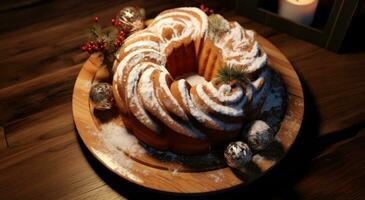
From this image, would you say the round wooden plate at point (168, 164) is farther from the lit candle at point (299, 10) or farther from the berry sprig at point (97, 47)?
the lit candle at point (299, 10)

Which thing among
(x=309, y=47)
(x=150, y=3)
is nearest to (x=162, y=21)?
(x=150, y=3)

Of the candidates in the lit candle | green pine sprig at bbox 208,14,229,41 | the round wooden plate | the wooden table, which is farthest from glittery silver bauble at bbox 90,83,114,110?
the lit candle

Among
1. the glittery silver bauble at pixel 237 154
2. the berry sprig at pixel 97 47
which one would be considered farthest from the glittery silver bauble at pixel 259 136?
the berry sprig at pixel 97 47

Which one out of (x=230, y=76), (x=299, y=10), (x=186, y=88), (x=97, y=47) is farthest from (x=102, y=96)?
(x=299, y=10)

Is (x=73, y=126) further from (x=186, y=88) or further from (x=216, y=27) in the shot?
(x=216, y=27)

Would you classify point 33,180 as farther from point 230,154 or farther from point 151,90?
point 230,154
